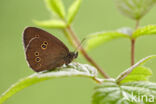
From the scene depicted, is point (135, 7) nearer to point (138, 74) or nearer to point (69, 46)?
point (138, 74)

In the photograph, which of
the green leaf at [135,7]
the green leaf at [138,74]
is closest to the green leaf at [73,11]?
the green leaf at [135,7]

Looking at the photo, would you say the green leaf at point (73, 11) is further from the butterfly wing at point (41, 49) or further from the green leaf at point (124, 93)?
the green leaf at point (124, 93)

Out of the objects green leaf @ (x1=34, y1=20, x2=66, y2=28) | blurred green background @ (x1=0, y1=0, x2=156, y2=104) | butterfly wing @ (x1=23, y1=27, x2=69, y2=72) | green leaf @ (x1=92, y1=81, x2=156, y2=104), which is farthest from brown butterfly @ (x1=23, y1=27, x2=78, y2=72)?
blurred green background @ (x1=0, y1=0, x2=156, y2=104)

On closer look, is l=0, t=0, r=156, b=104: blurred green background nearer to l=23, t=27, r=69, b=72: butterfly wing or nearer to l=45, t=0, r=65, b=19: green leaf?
l=45, t=0, r=65, b=19: green leaf

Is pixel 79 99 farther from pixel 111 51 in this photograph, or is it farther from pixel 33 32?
pixel 33 32

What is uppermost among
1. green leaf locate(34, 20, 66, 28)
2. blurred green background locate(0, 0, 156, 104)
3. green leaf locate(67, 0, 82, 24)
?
green leaf locate(67, 0, 82, 24)

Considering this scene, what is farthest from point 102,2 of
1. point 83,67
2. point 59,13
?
point 83,67
